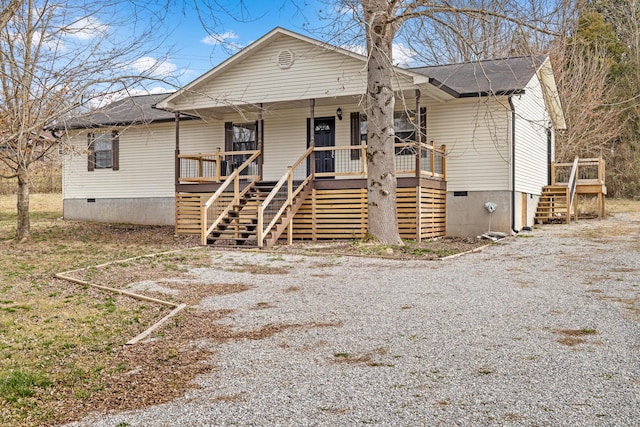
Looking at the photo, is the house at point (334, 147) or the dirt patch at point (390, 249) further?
the house at point (334, 147)

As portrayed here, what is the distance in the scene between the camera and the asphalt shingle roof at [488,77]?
53.3 feet

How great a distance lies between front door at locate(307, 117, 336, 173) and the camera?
726 inches

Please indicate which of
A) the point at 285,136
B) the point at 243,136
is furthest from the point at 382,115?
the point at 243,136

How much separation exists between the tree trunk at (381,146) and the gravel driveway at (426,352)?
377 centimetres

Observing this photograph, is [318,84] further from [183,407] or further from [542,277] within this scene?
[183,407]

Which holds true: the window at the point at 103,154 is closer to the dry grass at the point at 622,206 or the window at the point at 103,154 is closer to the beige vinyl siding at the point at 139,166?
the beige vinyl siding at the point at 139,166

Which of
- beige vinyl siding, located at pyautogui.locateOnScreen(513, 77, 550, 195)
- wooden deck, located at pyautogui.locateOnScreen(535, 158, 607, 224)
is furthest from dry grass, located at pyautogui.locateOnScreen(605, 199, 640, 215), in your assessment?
beige vinyl siding, located at pyautogui.locateOnScreen(513, 77, 550, 195)

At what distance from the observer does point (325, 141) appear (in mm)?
18797

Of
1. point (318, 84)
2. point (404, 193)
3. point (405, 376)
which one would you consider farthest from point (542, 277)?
point (318, 84)

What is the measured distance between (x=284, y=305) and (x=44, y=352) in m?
2.94

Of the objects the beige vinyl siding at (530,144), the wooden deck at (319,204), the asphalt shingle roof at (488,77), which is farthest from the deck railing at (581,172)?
the wooden deck at (319,204)

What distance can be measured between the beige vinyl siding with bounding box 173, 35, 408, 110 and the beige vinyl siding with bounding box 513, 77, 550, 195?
477 cm

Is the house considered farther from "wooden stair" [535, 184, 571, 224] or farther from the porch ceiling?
"wooden stair" [535, 184, 571, 224]

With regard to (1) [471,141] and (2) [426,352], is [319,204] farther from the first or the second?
(2) [426,352]
